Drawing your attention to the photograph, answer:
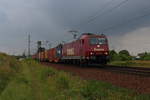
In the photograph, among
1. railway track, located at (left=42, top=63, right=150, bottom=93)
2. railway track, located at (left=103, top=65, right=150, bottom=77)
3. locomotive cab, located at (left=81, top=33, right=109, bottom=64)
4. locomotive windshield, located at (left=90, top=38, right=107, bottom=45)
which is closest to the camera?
railway track, located at (left=42, top=63, right=150, bottom=93)

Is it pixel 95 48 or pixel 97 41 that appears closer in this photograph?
pixel 95 48

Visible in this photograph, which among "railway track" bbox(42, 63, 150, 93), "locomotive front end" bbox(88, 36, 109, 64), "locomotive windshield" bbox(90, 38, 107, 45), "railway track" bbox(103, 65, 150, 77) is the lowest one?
"railway track" bbox(42, 63, 150, 93)

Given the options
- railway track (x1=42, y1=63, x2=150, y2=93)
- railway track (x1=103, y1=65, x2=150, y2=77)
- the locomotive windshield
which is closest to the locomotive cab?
the locomotive windshield

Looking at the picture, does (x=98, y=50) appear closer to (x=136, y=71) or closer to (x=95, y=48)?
(x=95, y=48)

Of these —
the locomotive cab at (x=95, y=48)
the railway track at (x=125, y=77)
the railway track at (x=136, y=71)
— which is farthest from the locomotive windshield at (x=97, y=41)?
the railway track at (x=125, y=77)

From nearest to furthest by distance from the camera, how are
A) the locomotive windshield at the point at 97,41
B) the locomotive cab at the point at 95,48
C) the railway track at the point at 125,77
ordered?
the railway track at the point at 125,77 → the locomotive cab at the point at 95,48 → the locomotive windshield at the point at 97,41

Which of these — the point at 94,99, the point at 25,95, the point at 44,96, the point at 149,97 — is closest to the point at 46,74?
the point at 25,95

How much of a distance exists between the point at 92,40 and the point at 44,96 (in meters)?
13.1

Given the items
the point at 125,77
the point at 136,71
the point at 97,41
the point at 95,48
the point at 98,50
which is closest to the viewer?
the point at 125,77

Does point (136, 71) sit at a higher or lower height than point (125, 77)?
higher

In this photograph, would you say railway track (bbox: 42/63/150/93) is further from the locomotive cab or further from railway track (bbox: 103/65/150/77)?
the locomotive cab

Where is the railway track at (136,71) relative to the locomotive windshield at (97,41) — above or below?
below

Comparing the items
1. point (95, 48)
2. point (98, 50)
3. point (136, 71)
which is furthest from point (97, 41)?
point (136, 71)

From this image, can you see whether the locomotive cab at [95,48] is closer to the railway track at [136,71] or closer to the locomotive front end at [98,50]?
the locomotive front end at [98,50]
